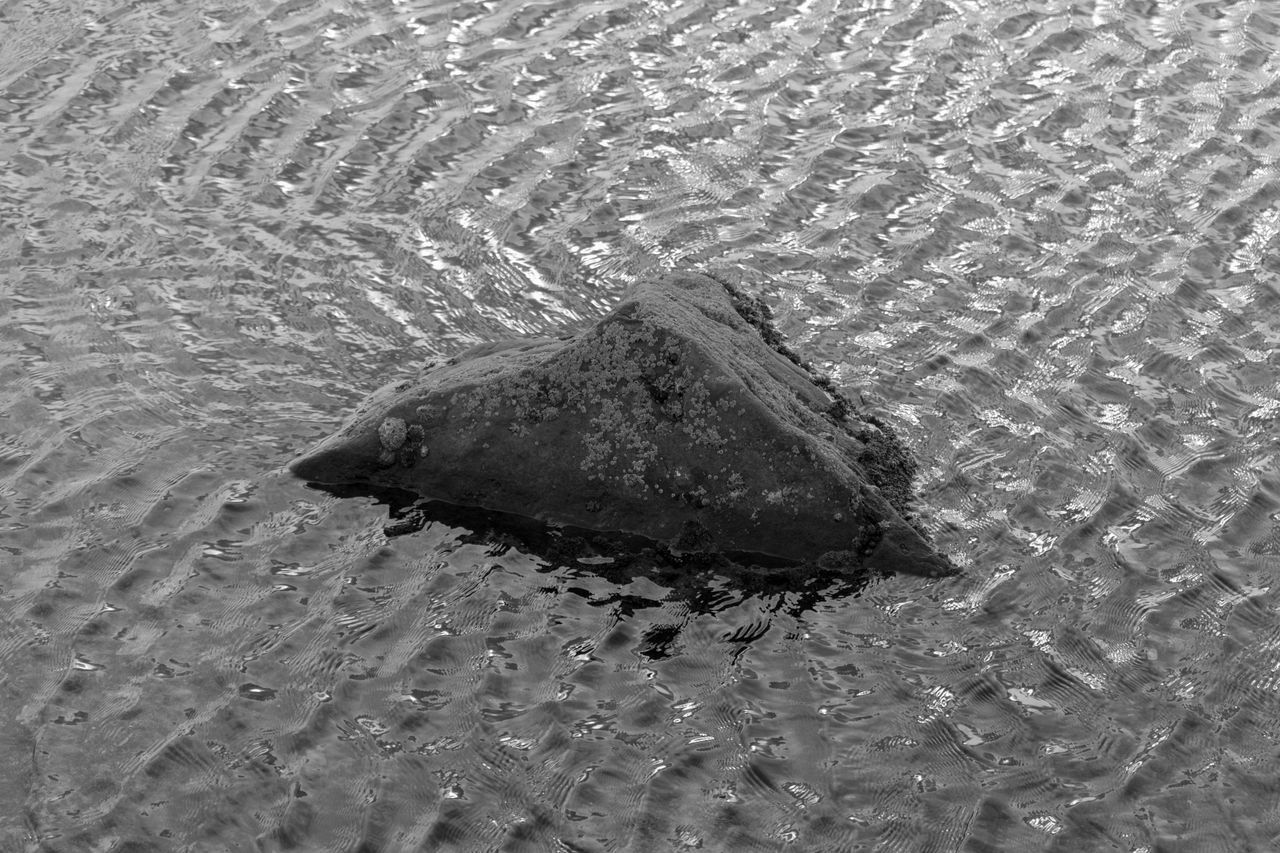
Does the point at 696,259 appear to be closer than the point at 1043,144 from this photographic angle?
Yes

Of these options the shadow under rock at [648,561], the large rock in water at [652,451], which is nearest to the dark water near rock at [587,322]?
the shadow under rock at [648,561]

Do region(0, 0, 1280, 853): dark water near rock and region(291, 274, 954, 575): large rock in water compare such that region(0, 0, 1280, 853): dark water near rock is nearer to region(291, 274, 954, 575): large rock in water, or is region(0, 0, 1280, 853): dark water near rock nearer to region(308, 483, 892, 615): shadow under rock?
region(308, 483, 892, 615): shadow under rock

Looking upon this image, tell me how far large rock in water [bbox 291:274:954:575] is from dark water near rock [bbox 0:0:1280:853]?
324 millimetres

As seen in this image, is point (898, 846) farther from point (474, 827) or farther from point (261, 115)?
point (261, 115)

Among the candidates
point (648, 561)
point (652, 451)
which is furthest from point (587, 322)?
point (648, 561)

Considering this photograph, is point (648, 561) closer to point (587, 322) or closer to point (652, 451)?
point (652, 451)

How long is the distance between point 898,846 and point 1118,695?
5.37ft

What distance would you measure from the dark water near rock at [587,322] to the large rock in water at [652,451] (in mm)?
324

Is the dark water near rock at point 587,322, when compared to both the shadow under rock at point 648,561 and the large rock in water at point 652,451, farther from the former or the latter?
the large rock in water at point 652,451

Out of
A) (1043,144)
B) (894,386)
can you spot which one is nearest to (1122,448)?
(894,386)

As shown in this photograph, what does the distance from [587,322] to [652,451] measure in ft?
7.29

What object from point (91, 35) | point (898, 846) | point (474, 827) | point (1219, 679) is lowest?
point (1219, 679)

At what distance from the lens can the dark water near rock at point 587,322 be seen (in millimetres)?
6684

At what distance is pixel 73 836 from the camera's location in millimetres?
6273
